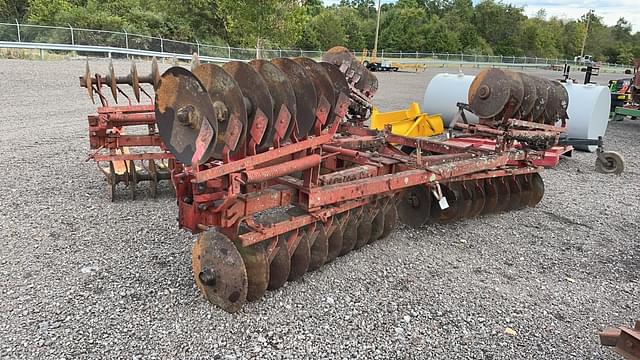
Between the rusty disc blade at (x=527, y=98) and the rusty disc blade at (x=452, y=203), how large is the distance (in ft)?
5.51

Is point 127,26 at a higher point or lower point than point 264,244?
higher

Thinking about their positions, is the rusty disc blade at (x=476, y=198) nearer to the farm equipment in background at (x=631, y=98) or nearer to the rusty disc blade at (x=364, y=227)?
the rusty disc blade at (x=364, y=227)

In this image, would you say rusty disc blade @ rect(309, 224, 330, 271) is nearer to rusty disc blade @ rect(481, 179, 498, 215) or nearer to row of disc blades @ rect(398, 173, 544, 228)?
row of disc blades @ rect(398, 173, 544, 228)

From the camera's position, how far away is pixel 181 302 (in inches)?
136

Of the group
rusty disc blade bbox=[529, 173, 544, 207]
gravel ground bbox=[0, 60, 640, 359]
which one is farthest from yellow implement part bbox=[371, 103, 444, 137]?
gravel ground bbox=[0, 60, 640, 359]

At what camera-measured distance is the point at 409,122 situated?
913 centimetres

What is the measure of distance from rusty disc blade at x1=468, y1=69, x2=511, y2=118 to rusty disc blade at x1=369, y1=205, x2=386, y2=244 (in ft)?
7.86

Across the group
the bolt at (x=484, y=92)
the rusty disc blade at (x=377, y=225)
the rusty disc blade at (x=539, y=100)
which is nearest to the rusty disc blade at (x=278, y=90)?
the rusty disc blade at (x=377, y=225)

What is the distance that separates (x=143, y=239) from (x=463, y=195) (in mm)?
3255

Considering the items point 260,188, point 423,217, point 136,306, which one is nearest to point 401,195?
point 423,217

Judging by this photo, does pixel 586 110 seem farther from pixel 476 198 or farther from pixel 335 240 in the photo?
pixel 335 240

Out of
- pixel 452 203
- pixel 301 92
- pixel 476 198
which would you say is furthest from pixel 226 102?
pixel 476 198

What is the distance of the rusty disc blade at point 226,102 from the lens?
3037mm

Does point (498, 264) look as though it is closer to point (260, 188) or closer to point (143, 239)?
point (260, 188)
